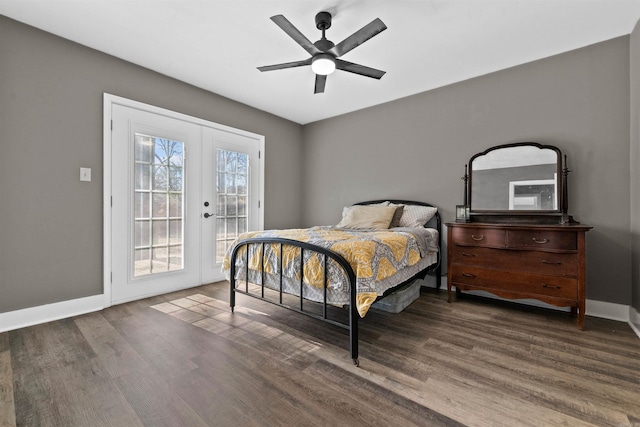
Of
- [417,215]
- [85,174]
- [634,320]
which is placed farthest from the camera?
[417,215]

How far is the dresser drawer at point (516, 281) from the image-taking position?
2336 mm

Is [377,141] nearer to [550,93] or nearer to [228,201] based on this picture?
[550,93]

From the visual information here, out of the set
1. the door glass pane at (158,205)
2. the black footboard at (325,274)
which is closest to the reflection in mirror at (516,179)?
the black footboard at (325,274)

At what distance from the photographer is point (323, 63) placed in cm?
226

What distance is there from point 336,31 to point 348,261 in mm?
1969

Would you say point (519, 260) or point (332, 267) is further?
point (519, 260)

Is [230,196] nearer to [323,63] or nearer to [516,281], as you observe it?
[323,63]

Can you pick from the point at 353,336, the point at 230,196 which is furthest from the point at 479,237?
the point at 230,196

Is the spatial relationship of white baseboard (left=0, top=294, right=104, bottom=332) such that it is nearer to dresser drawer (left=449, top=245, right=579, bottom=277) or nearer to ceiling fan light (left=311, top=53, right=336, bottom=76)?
ceiling fan light (left=311, top=53, right=336, bottom=76)

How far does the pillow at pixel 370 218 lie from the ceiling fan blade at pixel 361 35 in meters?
1.81

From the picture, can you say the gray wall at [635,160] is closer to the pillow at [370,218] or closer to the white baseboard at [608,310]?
the white baseboard at [608,310]

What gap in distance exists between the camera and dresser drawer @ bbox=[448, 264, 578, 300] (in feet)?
7.66

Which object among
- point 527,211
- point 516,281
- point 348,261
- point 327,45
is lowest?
point 516,281

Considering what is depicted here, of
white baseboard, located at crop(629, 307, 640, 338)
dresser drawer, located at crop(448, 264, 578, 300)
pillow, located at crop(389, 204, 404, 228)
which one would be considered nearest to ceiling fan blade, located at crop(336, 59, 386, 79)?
pillow, located at crop(389, 204, 404, 228)
